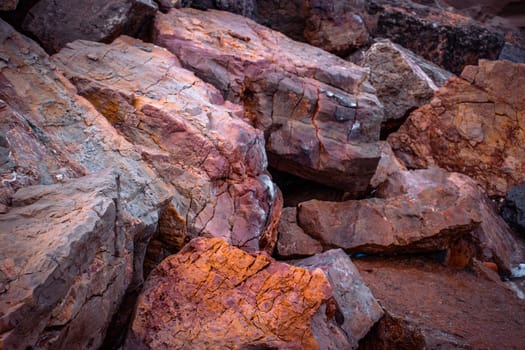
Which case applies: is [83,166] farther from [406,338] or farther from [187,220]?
[406,338]

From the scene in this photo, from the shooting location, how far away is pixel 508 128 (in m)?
6.14

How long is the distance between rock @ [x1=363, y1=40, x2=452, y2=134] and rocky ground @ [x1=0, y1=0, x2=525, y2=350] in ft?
0.09

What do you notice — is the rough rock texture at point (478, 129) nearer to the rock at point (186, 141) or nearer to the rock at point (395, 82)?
the rock at point (395, 82)

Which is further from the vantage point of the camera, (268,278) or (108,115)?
(108,115)

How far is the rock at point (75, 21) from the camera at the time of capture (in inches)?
159

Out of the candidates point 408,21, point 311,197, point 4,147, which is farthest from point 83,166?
point 408,21

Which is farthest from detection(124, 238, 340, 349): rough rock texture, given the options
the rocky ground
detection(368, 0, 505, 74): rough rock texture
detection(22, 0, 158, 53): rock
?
detection(368, 0, 505, 74): rough rock texture

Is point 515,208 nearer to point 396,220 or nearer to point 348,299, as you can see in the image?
point 396,220

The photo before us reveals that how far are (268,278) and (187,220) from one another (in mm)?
874

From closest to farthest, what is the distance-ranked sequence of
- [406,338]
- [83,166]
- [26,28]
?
[83,166] → [406,338] → [26,28]

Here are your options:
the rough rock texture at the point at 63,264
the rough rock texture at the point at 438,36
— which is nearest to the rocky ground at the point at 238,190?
the rough rock texture at the point at 63,264

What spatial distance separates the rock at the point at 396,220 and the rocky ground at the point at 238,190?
0.02 m

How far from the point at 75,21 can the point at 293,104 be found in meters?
2.31

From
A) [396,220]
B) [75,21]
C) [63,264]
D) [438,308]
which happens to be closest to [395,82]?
[396,220]
